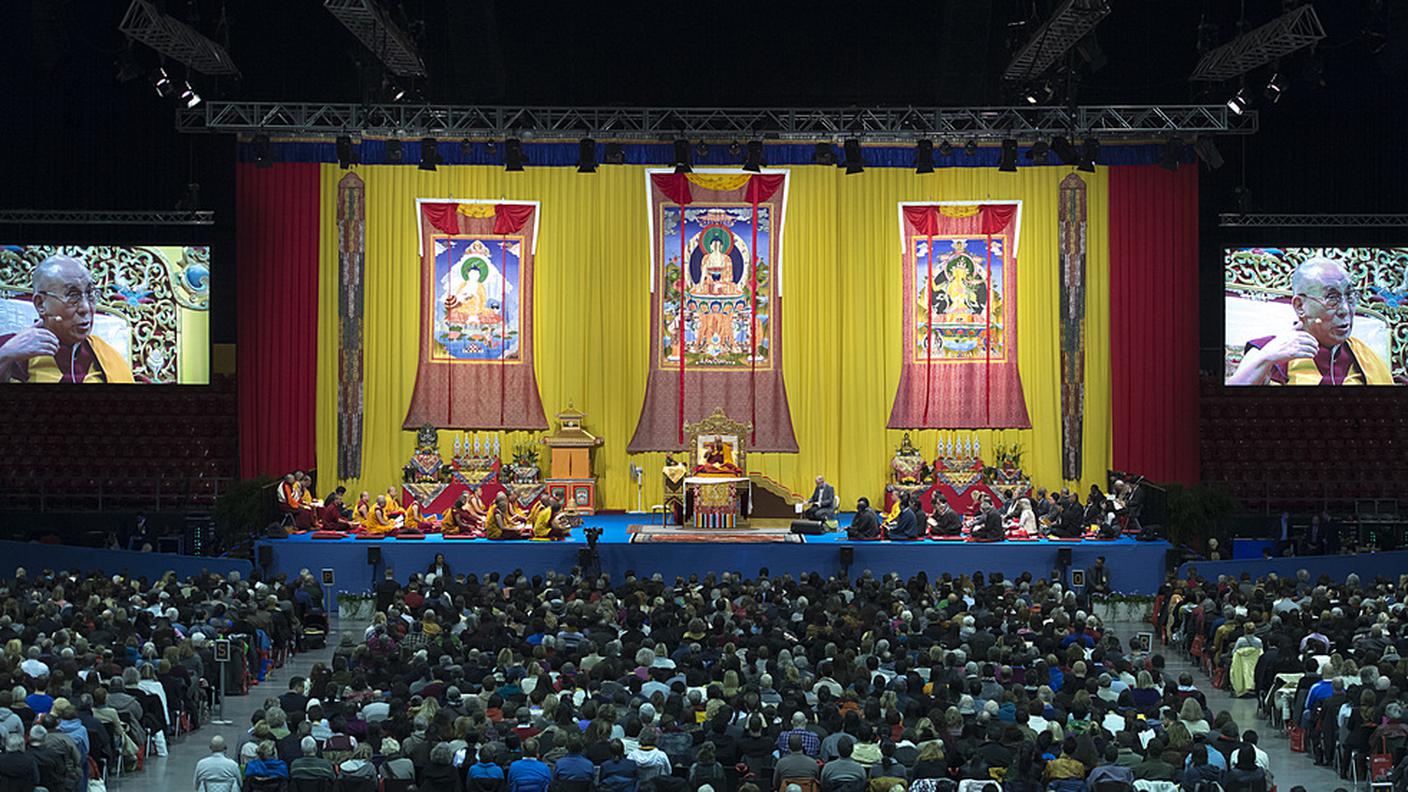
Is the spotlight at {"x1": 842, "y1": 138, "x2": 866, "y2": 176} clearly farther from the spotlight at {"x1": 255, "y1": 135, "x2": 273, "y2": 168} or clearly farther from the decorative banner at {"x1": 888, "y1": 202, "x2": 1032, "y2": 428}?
the spotlight at {"x1": 255, "y1": 135, "x2": 273, "y2": 168}

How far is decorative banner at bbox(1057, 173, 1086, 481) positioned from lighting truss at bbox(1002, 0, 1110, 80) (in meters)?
4.44

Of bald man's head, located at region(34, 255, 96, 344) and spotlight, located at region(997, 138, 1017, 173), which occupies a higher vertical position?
spotlight, located at region(997, 138, 1017, 173)

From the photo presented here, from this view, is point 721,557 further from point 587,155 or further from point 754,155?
point 587,155

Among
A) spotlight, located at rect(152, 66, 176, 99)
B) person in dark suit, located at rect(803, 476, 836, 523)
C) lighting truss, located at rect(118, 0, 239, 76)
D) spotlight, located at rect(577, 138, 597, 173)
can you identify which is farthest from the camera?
person in dark suit, located at rect(803, 476, 836, 523)

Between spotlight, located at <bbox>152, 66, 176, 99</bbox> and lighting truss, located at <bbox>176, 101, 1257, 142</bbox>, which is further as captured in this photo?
lighting truss, located at <bbox>176, 101, 1257, 142</bbox>

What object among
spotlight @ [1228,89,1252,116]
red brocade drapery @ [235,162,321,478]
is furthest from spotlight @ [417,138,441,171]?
spotlight @ [1228,89,1252,116]

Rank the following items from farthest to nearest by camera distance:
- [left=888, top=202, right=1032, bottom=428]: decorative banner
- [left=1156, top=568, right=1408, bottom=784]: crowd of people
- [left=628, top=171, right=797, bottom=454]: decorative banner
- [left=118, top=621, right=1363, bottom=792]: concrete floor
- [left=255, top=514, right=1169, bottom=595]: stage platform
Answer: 1. [left=628, top=171, right=797, bottom=454]: decorative banner
2. [left=888, top=202, right=1032, bottom=428]: decorative banner
3. [left=255, top=514, right=1169, bottom=595]: stage platform
4. [left=118, top=621, right=1363, bottom=792]: concrete floor
5. [left=1156, top=568, right=1408, bottom=784]: crowd of people

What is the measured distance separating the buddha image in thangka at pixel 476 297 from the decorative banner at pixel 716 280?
2.64m

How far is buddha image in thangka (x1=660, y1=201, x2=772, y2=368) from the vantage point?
32.7 metres

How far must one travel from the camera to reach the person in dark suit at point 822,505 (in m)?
29.2

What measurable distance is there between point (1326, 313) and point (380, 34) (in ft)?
60.2

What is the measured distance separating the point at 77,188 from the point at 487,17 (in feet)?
29.3

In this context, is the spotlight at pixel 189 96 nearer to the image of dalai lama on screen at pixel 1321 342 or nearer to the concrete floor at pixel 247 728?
the concrete floor at pixel 247 728

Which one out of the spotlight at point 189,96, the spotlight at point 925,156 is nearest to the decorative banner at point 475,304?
the spotlight at point 189,96
